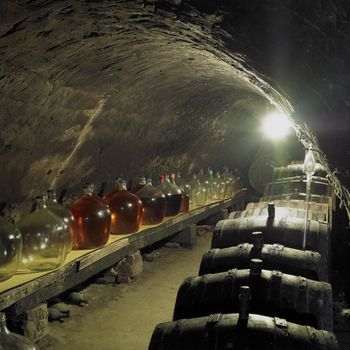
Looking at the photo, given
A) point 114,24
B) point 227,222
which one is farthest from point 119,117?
point 114,24

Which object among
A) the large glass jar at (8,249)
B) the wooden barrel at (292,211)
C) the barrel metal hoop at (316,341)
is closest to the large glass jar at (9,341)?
the large glass jar at (8,249)

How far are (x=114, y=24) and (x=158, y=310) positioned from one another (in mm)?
3084

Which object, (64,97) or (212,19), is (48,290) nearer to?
(64,97)

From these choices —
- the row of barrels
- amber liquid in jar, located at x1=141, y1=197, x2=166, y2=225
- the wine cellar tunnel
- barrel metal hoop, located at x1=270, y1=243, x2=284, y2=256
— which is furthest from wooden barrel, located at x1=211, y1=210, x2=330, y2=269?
amber liquid in jar, located at x1=141, y1=197, x2=166, y2=225

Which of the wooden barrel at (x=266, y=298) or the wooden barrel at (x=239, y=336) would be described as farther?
the wooden barrel at (x=266, y=298)

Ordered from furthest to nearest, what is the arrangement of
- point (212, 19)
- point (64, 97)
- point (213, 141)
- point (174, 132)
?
point (213, 141)
point (174, 132)
point (64, 97)
point (212, 19)

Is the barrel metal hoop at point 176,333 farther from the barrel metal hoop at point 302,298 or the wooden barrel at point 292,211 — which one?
the wooden barrel at point 292,211

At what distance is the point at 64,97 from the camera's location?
8.43ft

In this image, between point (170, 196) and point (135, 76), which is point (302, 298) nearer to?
point (135, 76)

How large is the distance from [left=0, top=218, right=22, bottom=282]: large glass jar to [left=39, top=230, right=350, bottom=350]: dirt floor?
173 cm

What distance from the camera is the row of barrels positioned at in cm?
180

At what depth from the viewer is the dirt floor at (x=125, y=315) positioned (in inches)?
140

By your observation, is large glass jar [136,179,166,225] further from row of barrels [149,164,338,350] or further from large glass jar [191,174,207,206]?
large glass jar [191,174,207,206]

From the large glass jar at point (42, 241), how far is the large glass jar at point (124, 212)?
2.68 feet
